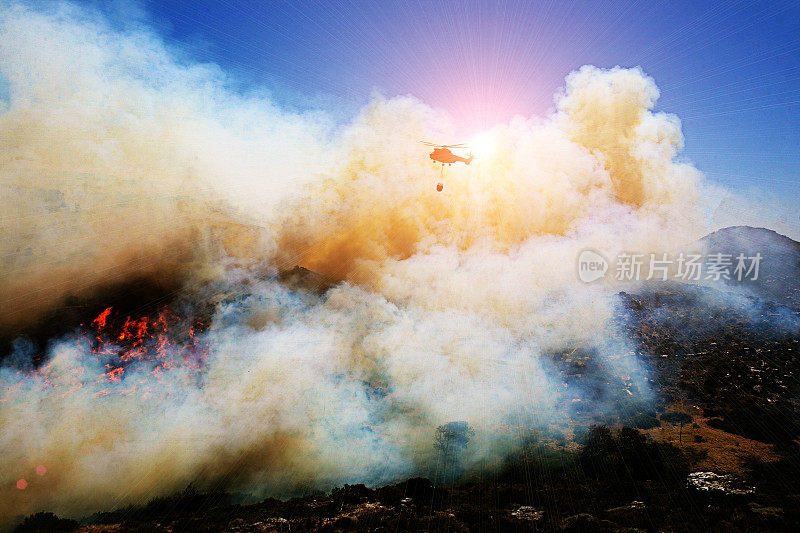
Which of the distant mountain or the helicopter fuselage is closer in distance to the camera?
the helicopter fuselage

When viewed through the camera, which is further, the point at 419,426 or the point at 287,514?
the point at 419,426

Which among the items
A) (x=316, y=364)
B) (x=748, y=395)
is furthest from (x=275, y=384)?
(x=748, y=395)

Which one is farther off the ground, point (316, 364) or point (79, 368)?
point (316, 364)

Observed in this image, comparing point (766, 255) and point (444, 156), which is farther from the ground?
point (766, 255)

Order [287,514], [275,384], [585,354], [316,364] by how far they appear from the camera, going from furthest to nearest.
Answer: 1. [585,354]
2. [316,364]
3. [275,384]
4. [287,514]

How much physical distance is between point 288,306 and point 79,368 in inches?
1053

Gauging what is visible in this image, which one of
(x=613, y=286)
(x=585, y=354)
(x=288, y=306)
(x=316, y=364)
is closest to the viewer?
(x=316, y=364)

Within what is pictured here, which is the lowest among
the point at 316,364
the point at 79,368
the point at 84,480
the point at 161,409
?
the point at 84,480

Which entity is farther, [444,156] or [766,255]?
[766,255]

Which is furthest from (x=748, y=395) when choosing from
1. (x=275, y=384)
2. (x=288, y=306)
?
(x=288, y=306)

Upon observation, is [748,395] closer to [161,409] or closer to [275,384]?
[275,384]

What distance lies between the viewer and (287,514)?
29297 mm

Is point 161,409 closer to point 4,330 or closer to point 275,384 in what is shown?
point 275,384

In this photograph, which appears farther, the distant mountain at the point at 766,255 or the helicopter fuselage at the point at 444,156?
the distant mountain at the point at 766,255
